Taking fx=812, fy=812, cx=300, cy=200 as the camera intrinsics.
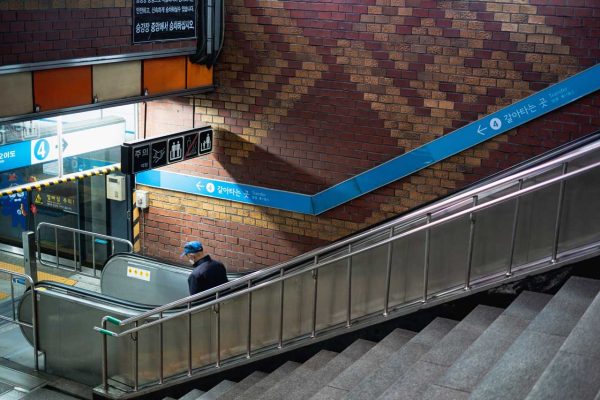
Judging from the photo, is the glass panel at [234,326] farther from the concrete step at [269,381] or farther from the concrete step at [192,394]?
the concrete step at [269,381]

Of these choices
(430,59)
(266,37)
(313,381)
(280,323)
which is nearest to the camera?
(313,381)

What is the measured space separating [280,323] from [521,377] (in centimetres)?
278

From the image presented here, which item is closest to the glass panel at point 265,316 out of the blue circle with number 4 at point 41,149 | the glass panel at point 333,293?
the glass panel at point 333,293

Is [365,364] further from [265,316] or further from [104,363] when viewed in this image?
[104,363]

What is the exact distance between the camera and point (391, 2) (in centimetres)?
821

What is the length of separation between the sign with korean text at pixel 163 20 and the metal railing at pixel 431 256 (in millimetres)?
2712

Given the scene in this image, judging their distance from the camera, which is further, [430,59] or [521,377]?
[430,59]


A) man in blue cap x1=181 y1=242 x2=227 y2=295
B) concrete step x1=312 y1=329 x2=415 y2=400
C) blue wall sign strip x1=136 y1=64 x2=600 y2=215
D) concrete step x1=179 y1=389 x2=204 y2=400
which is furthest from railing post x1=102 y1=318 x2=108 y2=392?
concrete step x1=312 y1=329 x2=415 y2=400

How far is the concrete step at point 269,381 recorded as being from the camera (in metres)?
6.55

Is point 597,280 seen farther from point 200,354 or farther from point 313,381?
point 200,354

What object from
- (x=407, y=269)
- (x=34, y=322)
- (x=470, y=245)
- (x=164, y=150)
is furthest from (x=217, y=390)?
(x=164, y=150)

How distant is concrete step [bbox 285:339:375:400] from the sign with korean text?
12.3 feet

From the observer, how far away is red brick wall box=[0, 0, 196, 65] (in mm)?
6914

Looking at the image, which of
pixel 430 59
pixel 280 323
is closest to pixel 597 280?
pixel 280 323
